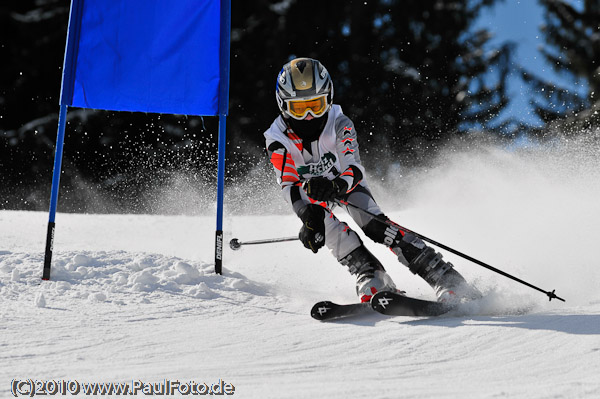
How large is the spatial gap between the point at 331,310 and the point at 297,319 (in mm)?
187

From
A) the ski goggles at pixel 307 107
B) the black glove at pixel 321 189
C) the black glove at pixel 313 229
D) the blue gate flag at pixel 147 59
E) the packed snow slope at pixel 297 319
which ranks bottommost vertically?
the packed snow slope at pixel 297 319

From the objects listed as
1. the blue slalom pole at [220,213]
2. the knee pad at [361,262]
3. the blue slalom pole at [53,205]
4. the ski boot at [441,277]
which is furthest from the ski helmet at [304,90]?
the blue slalom pole at [53,205]

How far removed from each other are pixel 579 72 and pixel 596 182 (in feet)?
39.3

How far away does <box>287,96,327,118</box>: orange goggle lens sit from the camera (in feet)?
11.8

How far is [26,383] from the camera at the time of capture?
6.80ft

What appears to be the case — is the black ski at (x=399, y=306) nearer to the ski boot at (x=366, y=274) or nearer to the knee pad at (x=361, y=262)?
the ski boot at (x=366, y=274)

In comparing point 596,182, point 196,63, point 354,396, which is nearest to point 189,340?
point 354,396

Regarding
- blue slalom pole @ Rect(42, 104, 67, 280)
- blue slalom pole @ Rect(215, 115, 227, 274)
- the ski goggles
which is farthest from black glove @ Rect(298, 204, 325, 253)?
blue slalom pole @ Rect(42, 104, 67, 280)

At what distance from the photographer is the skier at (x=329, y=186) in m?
3.36

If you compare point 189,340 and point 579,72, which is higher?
point 579,72

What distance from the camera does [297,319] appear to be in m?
3.09

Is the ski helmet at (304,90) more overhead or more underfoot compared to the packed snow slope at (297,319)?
more overhead

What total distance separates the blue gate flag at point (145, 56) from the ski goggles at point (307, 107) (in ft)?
2.81

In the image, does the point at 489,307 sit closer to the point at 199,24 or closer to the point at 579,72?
the point at 199,24
